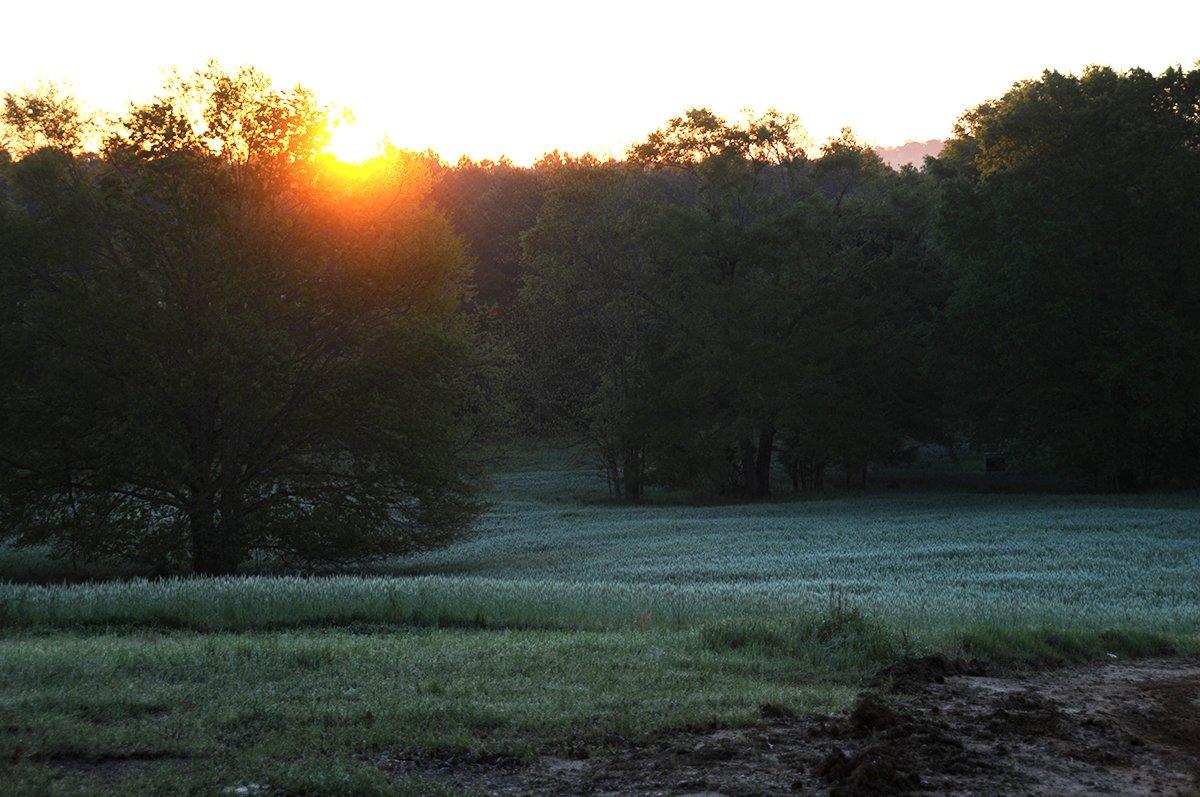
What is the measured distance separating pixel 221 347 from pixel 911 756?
2020 cm

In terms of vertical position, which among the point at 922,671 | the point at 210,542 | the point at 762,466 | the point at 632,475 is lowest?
the point at 922,671

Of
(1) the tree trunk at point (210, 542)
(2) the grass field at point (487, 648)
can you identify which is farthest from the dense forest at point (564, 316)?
(2) the grass field at point (487, 648)

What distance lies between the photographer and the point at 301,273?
88.5 ft

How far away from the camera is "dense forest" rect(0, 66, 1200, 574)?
25766 mm

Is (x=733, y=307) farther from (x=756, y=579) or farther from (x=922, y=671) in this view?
(x=922, y=671)

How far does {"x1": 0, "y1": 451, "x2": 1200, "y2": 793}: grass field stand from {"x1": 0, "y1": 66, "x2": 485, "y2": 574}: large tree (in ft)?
17.2

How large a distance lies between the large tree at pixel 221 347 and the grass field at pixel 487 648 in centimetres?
525

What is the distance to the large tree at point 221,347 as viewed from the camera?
2531 centimetres

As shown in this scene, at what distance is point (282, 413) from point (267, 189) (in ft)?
17.4

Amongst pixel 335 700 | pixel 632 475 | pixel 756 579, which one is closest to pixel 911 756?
pixel 335 700

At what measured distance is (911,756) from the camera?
7.51m

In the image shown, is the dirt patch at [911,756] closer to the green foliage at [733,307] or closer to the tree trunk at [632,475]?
the green foliage at [733,307]

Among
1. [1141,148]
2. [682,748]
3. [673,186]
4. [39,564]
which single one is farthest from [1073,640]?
[673,186]

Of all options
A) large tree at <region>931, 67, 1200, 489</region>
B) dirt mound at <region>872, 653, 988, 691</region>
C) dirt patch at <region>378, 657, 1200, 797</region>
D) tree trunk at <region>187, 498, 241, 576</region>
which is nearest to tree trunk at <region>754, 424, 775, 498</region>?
large tree at <region>931, 67, 1200, 489</region>
